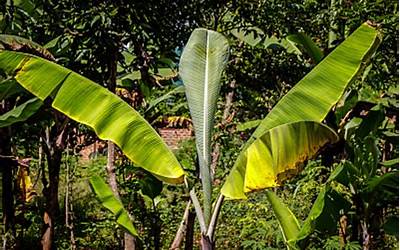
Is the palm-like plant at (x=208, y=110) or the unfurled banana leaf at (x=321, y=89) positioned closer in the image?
the palm-like plant at (x=208, y=110)

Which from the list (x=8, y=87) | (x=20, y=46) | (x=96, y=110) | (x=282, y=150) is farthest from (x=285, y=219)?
(x=8, y=87)

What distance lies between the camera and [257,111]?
5.27m

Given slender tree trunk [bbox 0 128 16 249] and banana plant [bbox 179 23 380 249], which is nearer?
banana plant [bbox 179 23 380 249]

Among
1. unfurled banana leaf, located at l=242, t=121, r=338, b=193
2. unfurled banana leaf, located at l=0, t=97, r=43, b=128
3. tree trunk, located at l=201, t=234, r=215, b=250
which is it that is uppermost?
unfurled banana leaf, located at l=0, t=97, r=43, b=128

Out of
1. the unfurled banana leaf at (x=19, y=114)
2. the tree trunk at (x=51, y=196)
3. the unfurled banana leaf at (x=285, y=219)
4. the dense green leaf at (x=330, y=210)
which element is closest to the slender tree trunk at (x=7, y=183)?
the tree trunk at (x=51, y=196)

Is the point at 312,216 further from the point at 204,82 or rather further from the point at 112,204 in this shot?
the point at 112,204

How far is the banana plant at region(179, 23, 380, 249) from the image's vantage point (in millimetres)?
2447

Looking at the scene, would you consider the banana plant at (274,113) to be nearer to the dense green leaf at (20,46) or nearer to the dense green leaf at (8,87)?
the dense green leaf at (20,46)

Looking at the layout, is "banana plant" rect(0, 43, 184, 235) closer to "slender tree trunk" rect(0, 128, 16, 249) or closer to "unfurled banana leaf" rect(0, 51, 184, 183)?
"unfurled banana leaf" rect(0, 51, 184, 183)

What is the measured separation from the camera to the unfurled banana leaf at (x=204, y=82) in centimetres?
285

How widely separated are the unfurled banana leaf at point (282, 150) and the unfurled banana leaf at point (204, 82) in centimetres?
42

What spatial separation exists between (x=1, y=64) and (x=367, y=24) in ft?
5.26

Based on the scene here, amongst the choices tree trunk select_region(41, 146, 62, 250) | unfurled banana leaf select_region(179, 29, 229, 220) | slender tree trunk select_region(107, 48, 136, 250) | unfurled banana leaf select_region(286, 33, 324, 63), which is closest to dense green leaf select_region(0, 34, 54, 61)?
slender tree trunk select_region(107, 48, 136, 250)

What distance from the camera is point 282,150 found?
245 centimetres
